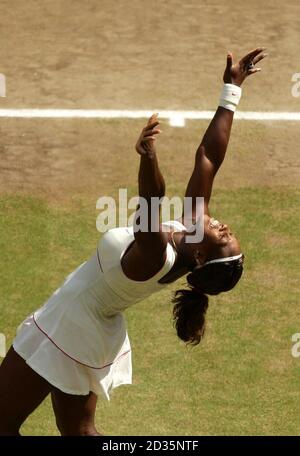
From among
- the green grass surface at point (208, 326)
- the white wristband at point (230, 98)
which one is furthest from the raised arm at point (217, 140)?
the green grass surface at point (208, 326)

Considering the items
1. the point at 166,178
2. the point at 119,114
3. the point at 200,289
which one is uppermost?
the point at 119,114

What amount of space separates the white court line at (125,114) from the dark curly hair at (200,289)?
4892mm

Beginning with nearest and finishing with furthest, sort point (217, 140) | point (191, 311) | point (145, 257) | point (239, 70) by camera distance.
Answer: point (145, 257), point (191, 311), point (217, 140), point (239, 70)

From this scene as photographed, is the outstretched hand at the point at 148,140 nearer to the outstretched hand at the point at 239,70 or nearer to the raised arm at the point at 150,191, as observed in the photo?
the raised arm at the point at 150,191

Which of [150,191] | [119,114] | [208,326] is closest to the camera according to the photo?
[150,191]

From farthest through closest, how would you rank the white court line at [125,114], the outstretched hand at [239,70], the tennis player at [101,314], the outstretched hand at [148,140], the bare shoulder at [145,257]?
1. the white court line at [125,114]
2. the outstretched hand at [239,70]
3. the tennis player at [101,314]
4. the bare shoulder at [145,257]
5. the outstretched hand at [148,140]

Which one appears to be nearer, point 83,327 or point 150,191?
point 150,191

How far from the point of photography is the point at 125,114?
38.8ft

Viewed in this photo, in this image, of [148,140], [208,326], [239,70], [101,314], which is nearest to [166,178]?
[208,326]

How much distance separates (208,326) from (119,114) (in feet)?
11.3

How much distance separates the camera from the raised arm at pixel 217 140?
23.8ft

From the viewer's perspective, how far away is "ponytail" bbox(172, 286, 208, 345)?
6.98 meters

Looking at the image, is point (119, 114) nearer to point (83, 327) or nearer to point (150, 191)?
point (83, 327)
